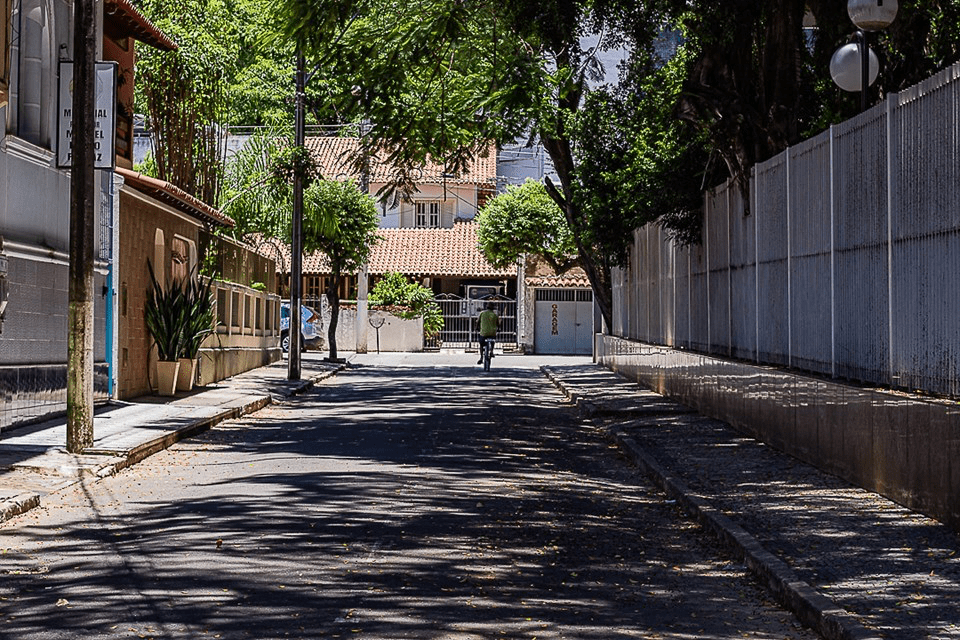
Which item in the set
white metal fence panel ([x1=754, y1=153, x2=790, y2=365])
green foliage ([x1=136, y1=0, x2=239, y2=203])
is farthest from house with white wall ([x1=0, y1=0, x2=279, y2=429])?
white metal fence panel ([x1=754, y1=153, x2=790, y2=365])

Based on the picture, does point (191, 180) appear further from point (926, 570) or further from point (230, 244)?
point (926, 570)

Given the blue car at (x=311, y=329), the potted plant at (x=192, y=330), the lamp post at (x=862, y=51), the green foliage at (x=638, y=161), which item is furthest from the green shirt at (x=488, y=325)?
the lamp post at (x=862, y=51)

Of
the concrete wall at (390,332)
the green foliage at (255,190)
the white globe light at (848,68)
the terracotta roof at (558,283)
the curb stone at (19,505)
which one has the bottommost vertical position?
the curb stone at (19,505)

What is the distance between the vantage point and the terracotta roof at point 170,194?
2197cm

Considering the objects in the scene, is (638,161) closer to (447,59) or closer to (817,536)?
(447,59)

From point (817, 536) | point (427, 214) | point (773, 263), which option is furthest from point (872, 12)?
point (427, 214)

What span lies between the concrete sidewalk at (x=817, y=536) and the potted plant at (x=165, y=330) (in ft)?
34.8

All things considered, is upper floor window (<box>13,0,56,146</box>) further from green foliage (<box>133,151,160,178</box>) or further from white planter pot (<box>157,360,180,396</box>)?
green foliage (<box>133,151,160,178</box>)

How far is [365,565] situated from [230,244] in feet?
82.4

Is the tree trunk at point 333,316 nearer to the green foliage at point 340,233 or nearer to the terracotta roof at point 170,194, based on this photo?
the green foliage at point 340,233

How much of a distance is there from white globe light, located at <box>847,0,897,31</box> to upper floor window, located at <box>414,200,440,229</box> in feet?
184

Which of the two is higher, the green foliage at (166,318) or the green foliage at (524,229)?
the green foliage at (524,229)

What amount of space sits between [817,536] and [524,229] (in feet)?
164

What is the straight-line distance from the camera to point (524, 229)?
59.0 m
